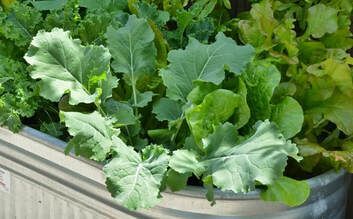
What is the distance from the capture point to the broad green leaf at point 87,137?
1119 mm

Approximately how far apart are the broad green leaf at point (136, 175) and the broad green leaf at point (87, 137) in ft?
0.08

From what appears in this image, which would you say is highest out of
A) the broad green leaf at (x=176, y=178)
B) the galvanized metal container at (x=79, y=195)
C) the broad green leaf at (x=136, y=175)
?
the broad green leaf at (x=136, y=175)

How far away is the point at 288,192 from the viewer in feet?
3.65

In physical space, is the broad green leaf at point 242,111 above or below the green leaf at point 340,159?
above

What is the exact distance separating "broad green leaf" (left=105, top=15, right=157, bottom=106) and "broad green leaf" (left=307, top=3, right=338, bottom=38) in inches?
12.5

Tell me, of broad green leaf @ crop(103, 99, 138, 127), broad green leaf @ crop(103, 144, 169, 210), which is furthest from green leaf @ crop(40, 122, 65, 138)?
broad green leaf @ crop(103, 144, 169, 210)

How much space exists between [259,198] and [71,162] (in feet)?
1.15

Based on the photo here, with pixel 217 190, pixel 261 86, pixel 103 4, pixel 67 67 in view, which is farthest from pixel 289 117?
pixel 103 4

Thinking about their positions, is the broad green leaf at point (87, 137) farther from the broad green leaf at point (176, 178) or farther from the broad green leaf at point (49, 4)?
the broad green leaf at point (49, 4)

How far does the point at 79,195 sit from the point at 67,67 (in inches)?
9.4

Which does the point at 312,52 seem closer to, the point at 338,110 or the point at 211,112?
the point at 338,110

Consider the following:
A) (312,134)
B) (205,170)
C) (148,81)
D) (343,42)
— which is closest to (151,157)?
(205,170)

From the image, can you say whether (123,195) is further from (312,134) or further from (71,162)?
(312,134)

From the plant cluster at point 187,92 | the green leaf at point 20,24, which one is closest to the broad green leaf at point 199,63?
the plant cluster at point 187,92
